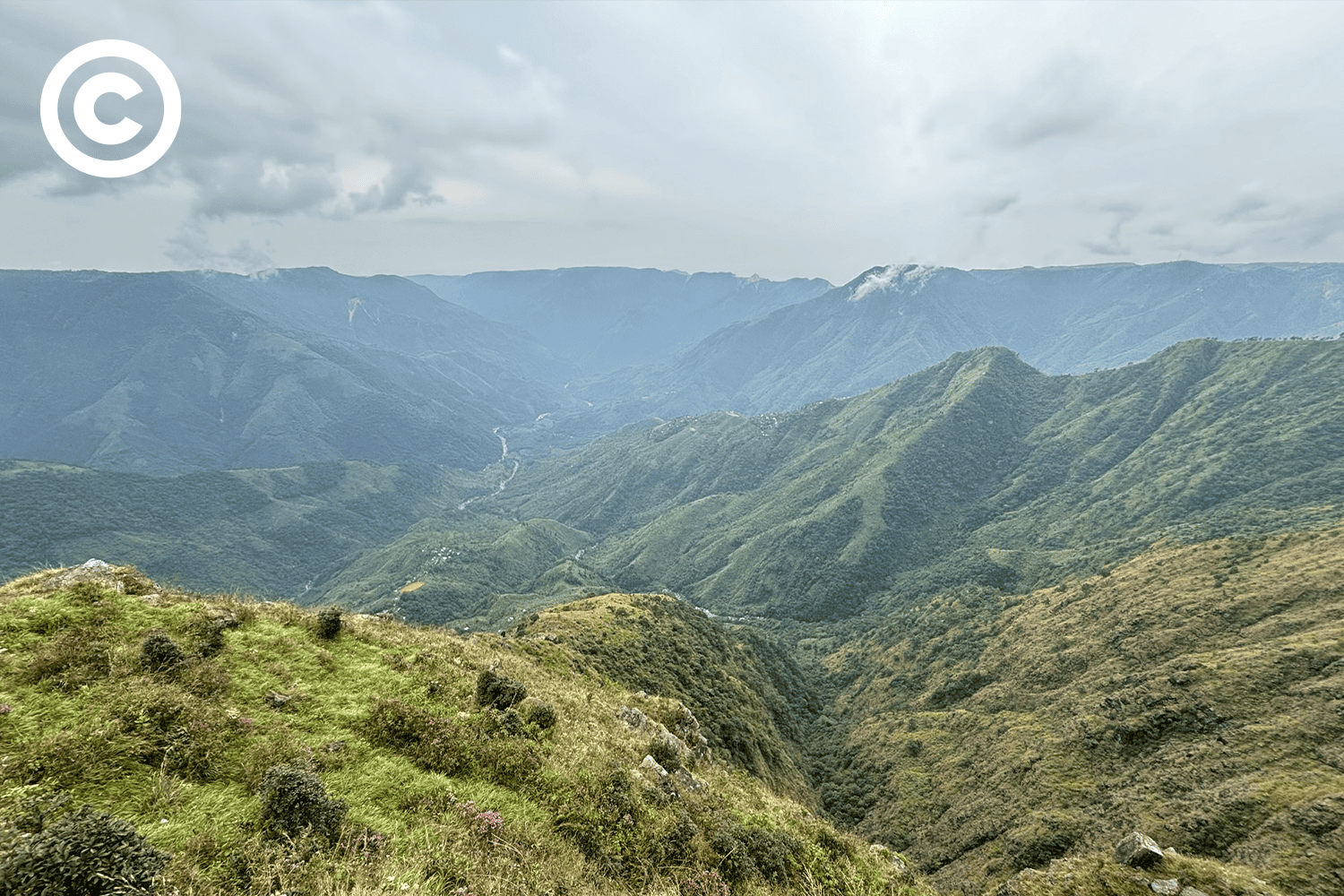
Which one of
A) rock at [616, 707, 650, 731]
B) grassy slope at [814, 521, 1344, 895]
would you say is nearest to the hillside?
rock at [616, 707, 650, 731]

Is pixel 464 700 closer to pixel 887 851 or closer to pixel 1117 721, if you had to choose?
pixel 887 851

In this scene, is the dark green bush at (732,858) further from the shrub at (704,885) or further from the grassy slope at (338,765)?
the shrub at (704,885)

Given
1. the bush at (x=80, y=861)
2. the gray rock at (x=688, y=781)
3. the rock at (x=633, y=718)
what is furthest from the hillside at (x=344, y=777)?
the rock at (x=633, y=718)

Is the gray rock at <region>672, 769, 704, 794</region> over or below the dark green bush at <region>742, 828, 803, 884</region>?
below

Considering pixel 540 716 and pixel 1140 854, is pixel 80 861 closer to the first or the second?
pixel 540 716

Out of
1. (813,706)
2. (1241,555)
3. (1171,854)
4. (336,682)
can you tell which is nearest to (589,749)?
(336,682)

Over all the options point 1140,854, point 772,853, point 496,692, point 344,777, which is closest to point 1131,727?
point 1140,854

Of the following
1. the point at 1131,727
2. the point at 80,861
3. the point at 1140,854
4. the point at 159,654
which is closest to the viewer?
the point at 80,861

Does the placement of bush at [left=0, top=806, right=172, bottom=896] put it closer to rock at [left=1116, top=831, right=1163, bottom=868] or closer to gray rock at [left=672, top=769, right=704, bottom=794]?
gray rock at [left=672, top=769, right=704, bottom=794]
